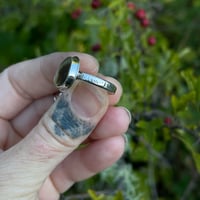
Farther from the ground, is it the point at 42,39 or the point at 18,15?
the point at 18,15

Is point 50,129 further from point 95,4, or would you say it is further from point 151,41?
point 151,41

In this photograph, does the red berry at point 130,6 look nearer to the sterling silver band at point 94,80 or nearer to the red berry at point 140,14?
the red berry at point 140,14

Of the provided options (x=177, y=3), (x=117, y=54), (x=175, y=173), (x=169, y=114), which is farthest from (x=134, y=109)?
(x=177, y=3)

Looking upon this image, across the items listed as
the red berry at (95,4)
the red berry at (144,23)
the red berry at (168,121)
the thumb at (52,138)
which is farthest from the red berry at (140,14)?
the thumb at (52,138)

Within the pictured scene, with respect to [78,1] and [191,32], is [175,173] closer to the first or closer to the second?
[191,32]

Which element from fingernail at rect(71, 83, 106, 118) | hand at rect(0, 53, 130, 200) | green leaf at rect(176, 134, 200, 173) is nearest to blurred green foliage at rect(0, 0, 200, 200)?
green leaf at rect(176, 134, 200, 173)

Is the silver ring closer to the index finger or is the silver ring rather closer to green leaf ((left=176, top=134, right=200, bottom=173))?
the index finger
